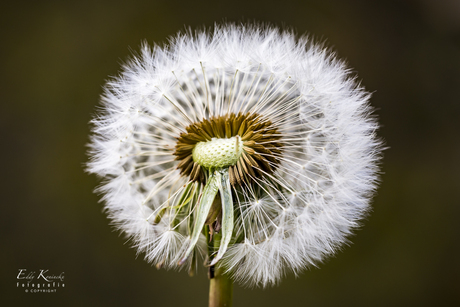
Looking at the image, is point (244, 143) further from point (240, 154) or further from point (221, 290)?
point (221, 290)

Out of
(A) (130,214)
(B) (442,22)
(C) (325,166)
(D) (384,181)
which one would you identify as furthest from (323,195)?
(B) (442,22)

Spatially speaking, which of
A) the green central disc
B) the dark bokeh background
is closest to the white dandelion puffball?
the green central disc

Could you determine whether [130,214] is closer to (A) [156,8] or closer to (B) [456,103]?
(A) [156,8]

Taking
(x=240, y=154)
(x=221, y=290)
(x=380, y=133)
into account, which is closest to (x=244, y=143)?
(x=240, y=154)

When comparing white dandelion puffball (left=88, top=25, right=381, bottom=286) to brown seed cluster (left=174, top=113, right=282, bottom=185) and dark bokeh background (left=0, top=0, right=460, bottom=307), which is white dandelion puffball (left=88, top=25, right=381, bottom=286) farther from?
dark bokeh background (left=0, top=0, right=460, bottom=307)

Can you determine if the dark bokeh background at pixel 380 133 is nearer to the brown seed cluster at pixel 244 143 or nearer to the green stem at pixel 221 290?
the green stem at pixel 221 290
